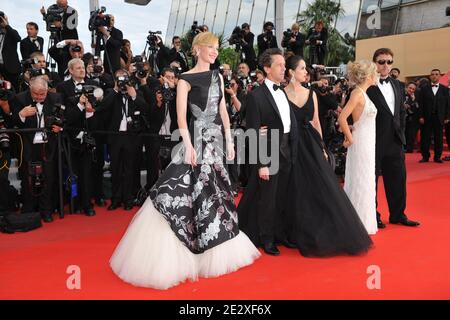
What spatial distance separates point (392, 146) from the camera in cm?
451

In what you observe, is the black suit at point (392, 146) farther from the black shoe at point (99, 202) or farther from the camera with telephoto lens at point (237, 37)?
the camera with telephoto lens at point (237, 37)

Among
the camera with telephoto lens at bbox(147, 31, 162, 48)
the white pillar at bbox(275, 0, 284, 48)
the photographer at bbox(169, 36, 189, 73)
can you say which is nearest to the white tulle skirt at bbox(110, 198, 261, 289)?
the camera with telephoto lens at bbox(147, 31, 162, 48)

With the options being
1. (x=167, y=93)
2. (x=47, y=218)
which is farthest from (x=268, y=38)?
(x=47, y=218)

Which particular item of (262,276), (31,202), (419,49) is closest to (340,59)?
(419,49)

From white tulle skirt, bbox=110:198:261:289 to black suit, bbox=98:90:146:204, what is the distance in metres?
2.51

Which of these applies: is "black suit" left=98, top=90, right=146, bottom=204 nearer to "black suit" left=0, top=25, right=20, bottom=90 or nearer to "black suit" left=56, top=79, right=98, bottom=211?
"black suit" left=56, top=79, right=98, bottom=211

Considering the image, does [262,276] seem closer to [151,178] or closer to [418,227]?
[418,227]

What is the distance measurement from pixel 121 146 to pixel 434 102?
6401 millimetres

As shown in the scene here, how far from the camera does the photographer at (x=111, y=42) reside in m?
7.43

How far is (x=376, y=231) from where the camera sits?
14.1 feet

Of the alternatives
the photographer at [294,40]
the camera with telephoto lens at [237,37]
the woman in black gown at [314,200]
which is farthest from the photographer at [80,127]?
the photographer at [294,40]

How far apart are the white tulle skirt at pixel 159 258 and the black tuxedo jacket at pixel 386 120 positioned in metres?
2.01

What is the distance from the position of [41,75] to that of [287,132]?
119 inches

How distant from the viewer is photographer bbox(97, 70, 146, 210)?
565 centimetres
